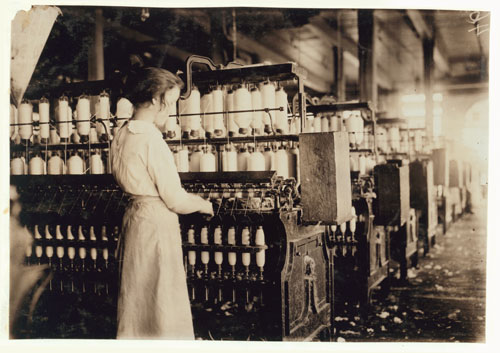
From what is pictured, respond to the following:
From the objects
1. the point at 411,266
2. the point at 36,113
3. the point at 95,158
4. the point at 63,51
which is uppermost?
the point at 63,51

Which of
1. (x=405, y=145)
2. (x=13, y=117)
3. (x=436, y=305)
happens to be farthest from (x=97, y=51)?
(x=405, y=145)

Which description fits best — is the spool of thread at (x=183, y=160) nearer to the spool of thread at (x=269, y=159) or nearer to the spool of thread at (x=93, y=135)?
the spool of thread at (x=269, y=159)

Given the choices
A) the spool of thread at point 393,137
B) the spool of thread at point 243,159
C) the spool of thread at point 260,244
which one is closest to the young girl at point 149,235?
the spool of thread at point 260,244

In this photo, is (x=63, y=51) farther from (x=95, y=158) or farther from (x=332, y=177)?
(x=332, y=177)

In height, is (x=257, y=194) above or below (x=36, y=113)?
below

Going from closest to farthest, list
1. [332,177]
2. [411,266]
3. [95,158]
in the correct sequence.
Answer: [332,177]
[95,158]
[411,266]

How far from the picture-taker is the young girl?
7.32 ft

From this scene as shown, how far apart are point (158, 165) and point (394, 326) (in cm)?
171

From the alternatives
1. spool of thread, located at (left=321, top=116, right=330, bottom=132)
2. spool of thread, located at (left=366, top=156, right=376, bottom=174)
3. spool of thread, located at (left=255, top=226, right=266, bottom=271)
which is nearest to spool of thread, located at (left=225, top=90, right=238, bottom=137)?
spool of thread, located at (left=255, top=226, right=266, bottom=271)

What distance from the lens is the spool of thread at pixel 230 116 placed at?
3.07 metres

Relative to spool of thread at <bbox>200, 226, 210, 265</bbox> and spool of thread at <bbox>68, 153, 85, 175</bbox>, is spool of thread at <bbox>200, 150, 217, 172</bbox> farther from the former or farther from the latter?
spool of thread at <bbox>68, 153, 85, 175</bbox>

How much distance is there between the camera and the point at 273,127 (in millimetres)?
3117

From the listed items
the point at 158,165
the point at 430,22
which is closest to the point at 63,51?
the point at 158,165

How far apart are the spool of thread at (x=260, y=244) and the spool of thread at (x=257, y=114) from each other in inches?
27.8
